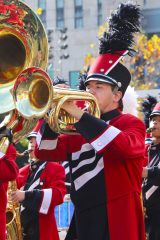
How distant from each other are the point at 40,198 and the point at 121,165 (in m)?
2.29

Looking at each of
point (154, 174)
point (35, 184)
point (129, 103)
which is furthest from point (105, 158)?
point (35, 184)

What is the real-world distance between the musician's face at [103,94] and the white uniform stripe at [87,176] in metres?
0.39

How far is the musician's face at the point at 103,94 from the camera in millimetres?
5051

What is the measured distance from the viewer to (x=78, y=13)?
59375 millimetres

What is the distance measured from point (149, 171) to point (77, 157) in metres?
1.97

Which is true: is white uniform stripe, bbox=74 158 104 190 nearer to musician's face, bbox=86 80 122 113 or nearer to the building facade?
musician's face, bbox=86 80 122 113

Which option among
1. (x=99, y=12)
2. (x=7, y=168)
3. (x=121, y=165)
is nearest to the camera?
(x=121, y=165)

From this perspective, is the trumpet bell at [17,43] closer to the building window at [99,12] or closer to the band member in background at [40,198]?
the band member in background at [40,198]

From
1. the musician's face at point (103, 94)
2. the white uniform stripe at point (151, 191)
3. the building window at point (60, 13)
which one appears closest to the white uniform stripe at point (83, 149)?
the musician's face at point (103, 94)

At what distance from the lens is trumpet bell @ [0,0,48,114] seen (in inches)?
205

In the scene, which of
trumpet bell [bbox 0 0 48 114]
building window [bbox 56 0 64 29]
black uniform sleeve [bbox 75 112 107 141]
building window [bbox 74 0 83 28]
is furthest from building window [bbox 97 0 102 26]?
black uniform sleeve [bbox 75 112 107 141]

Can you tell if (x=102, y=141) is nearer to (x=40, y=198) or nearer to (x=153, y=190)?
(x=40, y=198)

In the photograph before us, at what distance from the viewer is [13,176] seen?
17.3 feet

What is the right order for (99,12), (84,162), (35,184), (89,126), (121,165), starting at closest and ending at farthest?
(89,126)
(121,165)
(84,162)
(35,184)
(99,12)
